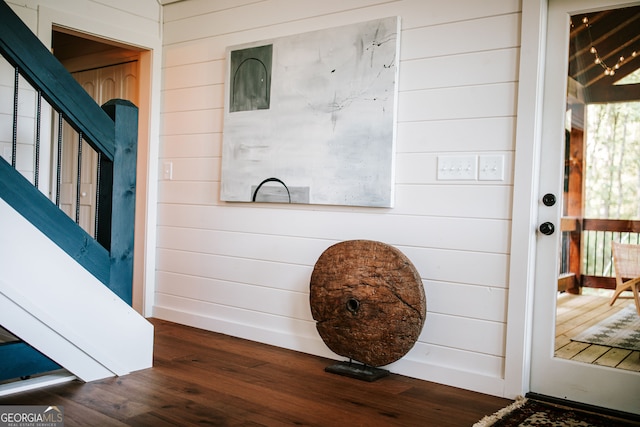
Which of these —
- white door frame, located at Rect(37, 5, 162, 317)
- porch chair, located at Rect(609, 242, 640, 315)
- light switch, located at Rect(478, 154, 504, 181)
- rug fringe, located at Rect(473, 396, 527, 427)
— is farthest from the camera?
white door frame, located at Rect(37, 5, 162, 317)

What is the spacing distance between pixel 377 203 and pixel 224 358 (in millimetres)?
1234

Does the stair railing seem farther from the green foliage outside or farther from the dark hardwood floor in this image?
the green foliage outside

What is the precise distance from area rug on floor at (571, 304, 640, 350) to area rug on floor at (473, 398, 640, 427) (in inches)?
12.9

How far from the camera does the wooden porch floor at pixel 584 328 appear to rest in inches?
104

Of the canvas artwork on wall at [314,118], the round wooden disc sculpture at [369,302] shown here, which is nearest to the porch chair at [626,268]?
the round wooden disc sculpture at [369,302]

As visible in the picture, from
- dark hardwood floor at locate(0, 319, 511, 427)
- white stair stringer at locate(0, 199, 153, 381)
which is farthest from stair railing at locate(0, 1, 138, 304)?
dark hardwood floor at locate(0, 319, 511, 427)

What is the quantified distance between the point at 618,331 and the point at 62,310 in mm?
2527

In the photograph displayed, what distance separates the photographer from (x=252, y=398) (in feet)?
8.79

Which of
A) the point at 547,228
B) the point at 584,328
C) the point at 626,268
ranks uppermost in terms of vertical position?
the point at 547,228

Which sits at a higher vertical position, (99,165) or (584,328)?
(99,165)

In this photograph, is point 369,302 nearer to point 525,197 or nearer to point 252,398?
point 252,398

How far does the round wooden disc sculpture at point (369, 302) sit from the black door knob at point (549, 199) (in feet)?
2.31

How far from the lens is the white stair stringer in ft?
8.18

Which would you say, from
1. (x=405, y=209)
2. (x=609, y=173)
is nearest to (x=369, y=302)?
(x=405, y=209)
